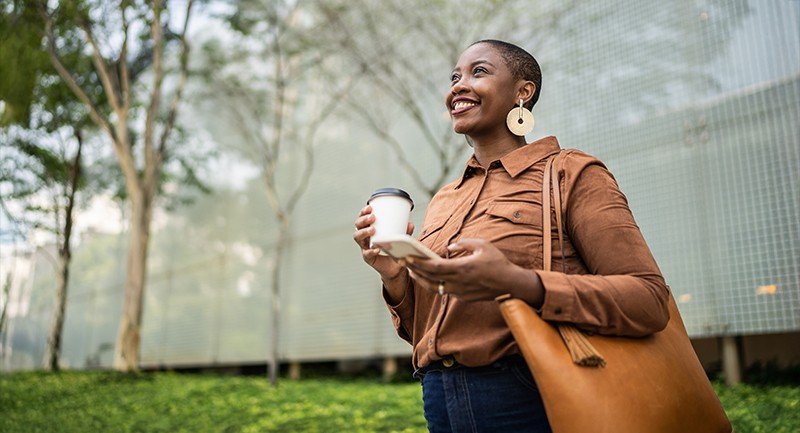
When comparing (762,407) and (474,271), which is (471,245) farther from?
(762,407)

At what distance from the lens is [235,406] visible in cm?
721

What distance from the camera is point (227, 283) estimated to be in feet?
42.9

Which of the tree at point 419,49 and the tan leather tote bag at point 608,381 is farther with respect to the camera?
the tree at point 419,49

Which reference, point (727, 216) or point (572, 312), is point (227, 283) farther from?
point (572, 312)

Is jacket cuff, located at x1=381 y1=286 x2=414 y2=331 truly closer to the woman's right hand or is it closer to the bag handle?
the woman's right hand

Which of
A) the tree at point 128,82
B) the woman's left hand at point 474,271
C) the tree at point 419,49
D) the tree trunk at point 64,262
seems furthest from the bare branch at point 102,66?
the woman's left hand at point 474,271

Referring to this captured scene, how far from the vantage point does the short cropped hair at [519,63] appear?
152 cm

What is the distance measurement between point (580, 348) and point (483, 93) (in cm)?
64

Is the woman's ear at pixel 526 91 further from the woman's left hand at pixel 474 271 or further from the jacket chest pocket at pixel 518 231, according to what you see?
→ the woman's left hand at pixel 474 271

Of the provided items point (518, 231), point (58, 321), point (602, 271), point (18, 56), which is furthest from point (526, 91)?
point (58, 321)

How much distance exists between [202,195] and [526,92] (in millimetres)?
13979

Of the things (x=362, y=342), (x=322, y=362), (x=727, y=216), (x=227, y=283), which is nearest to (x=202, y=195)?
(x=227, y=283)

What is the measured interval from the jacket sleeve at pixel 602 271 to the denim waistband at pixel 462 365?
16 centimetres

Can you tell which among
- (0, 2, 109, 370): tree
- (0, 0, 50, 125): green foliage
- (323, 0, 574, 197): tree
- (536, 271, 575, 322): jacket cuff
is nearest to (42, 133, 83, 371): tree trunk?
(0, 2, 109, 370): tree
